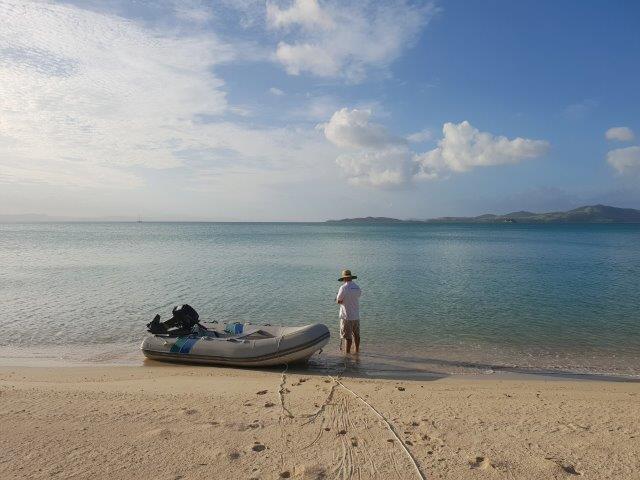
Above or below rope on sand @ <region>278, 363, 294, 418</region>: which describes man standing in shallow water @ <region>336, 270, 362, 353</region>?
above

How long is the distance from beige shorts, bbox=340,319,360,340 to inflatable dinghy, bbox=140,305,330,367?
762 mm

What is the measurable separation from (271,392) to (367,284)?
1570 cm

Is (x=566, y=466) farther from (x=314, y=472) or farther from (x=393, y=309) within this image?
(x=393, y=309)

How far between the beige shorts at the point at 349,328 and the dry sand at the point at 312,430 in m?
2.45

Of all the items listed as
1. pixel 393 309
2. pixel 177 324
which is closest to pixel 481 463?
pixel 177 324

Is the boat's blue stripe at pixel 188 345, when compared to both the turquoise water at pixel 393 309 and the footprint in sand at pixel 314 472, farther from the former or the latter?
the footprint in sand at pixel 314 472

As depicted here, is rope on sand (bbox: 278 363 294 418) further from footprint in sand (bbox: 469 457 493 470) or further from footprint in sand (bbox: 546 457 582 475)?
footprint in sand (bbox: 546 457 582 475)

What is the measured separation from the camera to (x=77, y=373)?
943cm

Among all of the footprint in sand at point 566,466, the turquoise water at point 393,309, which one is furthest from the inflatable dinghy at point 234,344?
the footprint in sand at point 566,466

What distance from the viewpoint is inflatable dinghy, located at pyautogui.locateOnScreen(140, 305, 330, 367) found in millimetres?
9766

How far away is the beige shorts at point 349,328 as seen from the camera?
1084 centimetres

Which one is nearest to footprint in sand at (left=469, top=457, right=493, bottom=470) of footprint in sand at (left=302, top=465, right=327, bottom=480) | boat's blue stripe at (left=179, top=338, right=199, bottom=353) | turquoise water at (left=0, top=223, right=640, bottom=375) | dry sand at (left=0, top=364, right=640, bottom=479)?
dry sand at (left=0, top=364, right=640, bottom=479)

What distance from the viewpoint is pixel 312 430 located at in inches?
228

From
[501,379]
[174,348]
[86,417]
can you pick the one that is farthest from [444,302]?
[86,417]
